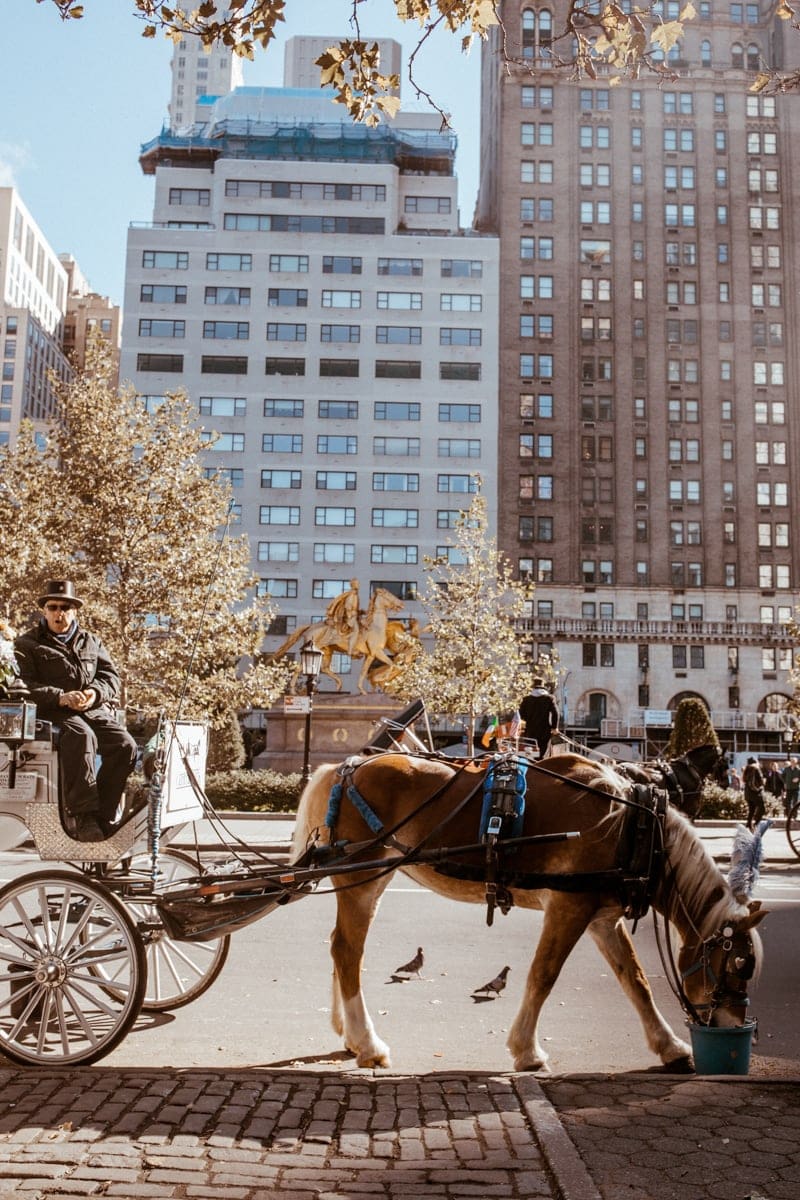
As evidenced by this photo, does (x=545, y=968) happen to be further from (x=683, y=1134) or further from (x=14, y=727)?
(x=14, y=727)

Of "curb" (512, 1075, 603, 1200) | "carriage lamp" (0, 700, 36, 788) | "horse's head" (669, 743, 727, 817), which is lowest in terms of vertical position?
"curb" (512, 1075, 603, 1200)

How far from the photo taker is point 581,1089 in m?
5.09

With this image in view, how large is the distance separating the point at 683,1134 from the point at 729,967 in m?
1.10

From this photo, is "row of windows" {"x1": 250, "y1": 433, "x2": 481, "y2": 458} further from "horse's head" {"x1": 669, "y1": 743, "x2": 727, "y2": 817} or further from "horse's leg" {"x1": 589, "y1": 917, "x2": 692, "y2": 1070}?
"horse's leg" {"x1": 589, "y1": 917, "x2": 692, "y2": 1070}

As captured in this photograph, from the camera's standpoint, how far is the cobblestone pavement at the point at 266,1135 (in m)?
3.96

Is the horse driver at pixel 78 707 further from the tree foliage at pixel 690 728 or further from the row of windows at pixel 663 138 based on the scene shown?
the row of windows at pixel 663 138

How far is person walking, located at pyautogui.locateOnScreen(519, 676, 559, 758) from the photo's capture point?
377 inches

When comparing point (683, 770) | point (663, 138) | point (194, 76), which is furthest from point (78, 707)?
point (194, 76)

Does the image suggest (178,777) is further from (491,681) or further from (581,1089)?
(491,681)

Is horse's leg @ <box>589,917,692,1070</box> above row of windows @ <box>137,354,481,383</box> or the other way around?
the other way around

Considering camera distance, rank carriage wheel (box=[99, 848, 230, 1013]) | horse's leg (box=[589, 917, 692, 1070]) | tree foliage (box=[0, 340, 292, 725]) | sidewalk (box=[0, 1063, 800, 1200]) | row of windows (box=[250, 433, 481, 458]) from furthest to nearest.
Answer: row of windows (box=[250, 433, 481, 458]) < tree foliage (box=[0, 340, 292, 725]) < carriage wheel (box=[99, 848, 230, 1013]) < horse's leg (box=[589, 917, 692, 1070]) < sidewalk (box=[0, 1063, 800, 1200])

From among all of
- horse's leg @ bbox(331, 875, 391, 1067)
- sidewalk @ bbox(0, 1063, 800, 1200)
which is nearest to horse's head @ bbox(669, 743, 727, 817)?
horse's leg @ bbox(331, 875, 391, 1067)

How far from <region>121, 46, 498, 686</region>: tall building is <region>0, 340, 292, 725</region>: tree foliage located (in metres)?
41.7

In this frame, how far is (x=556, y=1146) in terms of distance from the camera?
4223mm
